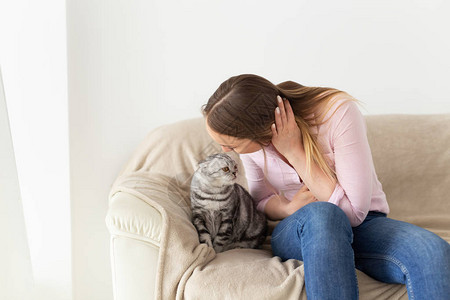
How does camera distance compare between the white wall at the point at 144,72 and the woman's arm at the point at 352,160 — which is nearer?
the woman's arm at the point at 352,160

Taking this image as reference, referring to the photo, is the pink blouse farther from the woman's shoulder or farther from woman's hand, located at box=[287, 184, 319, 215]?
woman's hand, located at box=[287, 184, 319, 215]

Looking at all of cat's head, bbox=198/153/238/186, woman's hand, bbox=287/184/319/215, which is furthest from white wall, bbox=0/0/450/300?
woman's hand, bbox=287/184/319/215

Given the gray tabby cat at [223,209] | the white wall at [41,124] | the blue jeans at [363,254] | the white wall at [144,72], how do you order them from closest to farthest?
1. the blue jeans at [363,254]
2. the gray tabby cat at [223,209]
3. the white wall at [41,124]
4. the white wall at [144,72]

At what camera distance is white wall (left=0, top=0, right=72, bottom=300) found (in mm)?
2098

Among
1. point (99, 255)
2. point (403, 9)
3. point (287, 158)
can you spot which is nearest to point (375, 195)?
point (287, 158)

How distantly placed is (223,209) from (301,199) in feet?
1.01

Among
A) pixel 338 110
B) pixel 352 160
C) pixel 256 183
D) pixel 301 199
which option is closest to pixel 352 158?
pixel 352 160

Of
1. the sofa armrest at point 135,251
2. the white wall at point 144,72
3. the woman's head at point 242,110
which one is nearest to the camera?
the woman's head at point 242,110

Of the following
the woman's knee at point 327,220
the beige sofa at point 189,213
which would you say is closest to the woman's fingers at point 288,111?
the woman's knee at point 327,220

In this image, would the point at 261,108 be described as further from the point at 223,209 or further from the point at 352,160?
the point at 223,209

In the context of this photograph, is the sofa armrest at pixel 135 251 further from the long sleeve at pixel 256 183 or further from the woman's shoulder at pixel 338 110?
the woman's shoulder at pixel 338 110

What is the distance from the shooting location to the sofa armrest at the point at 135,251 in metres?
1.60

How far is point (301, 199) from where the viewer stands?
176cm

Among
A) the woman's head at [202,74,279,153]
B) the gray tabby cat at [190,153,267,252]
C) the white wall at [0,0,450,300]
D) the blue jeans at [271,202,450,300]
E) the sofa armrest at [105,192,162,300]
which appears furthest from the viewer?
the white wall at [0,0,450,300]
